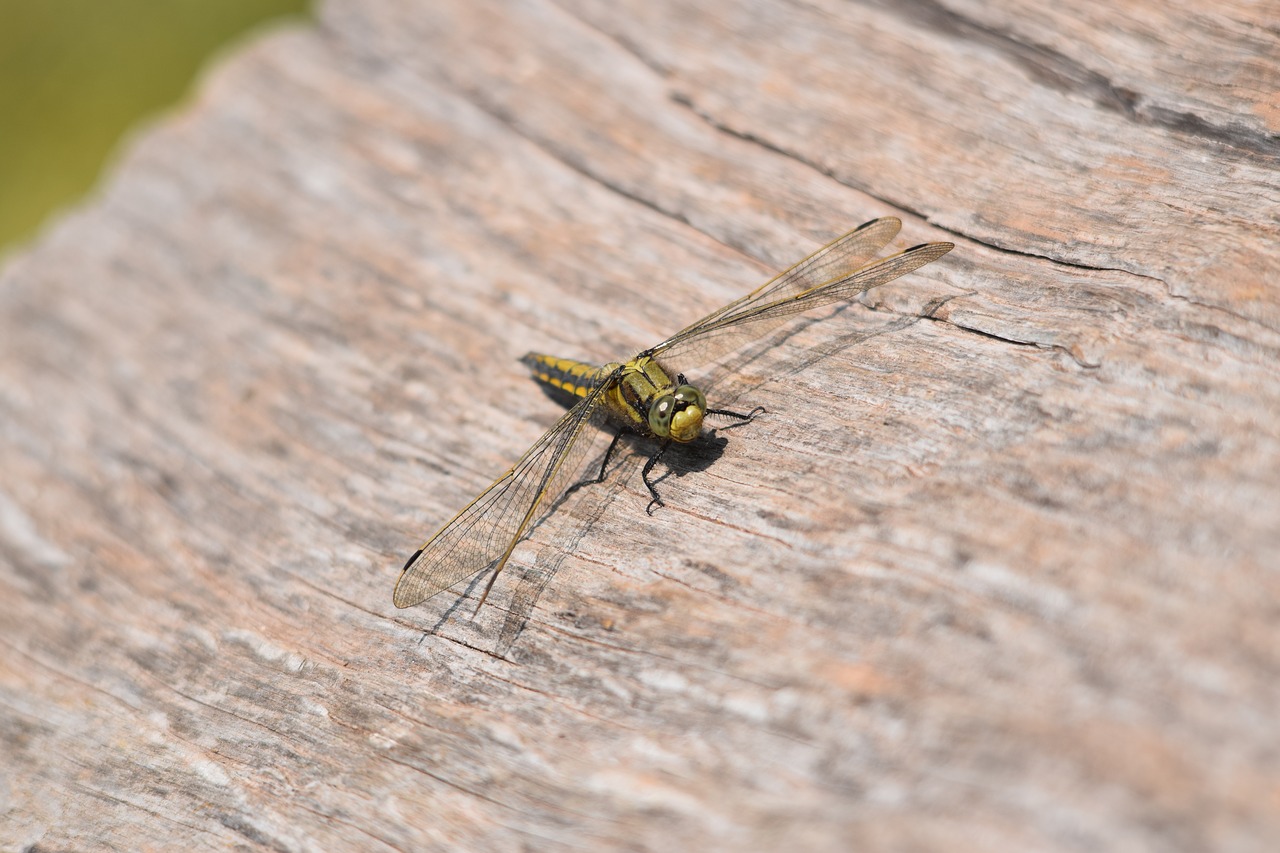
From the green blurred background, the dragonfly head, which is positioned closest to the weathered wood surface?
the dragonfly head

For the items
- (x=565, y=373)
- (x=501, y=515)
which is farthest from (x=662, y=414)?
(x=501, y=515)

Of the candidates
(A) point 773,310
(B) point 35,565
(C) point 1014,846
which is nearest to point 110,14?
(B) point 35,565

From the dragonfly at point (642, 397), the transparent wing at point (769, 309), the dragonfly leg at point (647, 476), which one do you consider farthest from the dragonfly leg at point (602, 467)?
the transparent wing at point (769, 309)

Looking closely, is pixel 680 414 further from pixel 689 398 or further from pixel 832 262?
pixel 832 262

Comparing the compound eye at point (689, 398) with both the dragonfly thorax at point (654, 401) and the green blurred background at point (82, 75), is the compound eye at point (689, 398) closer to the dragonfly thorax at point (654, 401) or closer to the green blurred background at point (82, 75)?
the dragonfly thorax at point (654, 401)

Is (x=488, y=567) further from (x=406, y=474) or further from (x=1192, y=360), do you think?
(x=1192, y=360)

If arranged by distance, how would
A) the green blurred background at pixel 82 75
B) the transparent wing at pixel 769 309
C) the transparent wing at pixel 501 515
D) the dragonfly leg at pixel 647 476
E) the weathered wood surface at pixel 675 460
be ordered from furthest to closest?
the green blurred background at pixel 82 75 → the transparent wing at pixel 769 309 → the dragonfly leg at pixel 647 476 → the transparent wing at pixel 501 515 → the weathered wood surface at pixel 675 460

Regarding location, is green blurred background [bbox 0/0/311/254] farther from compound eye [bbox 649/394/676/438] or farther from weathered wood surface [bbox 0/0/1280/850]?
compound eye [bbox 649/394/676/438]
